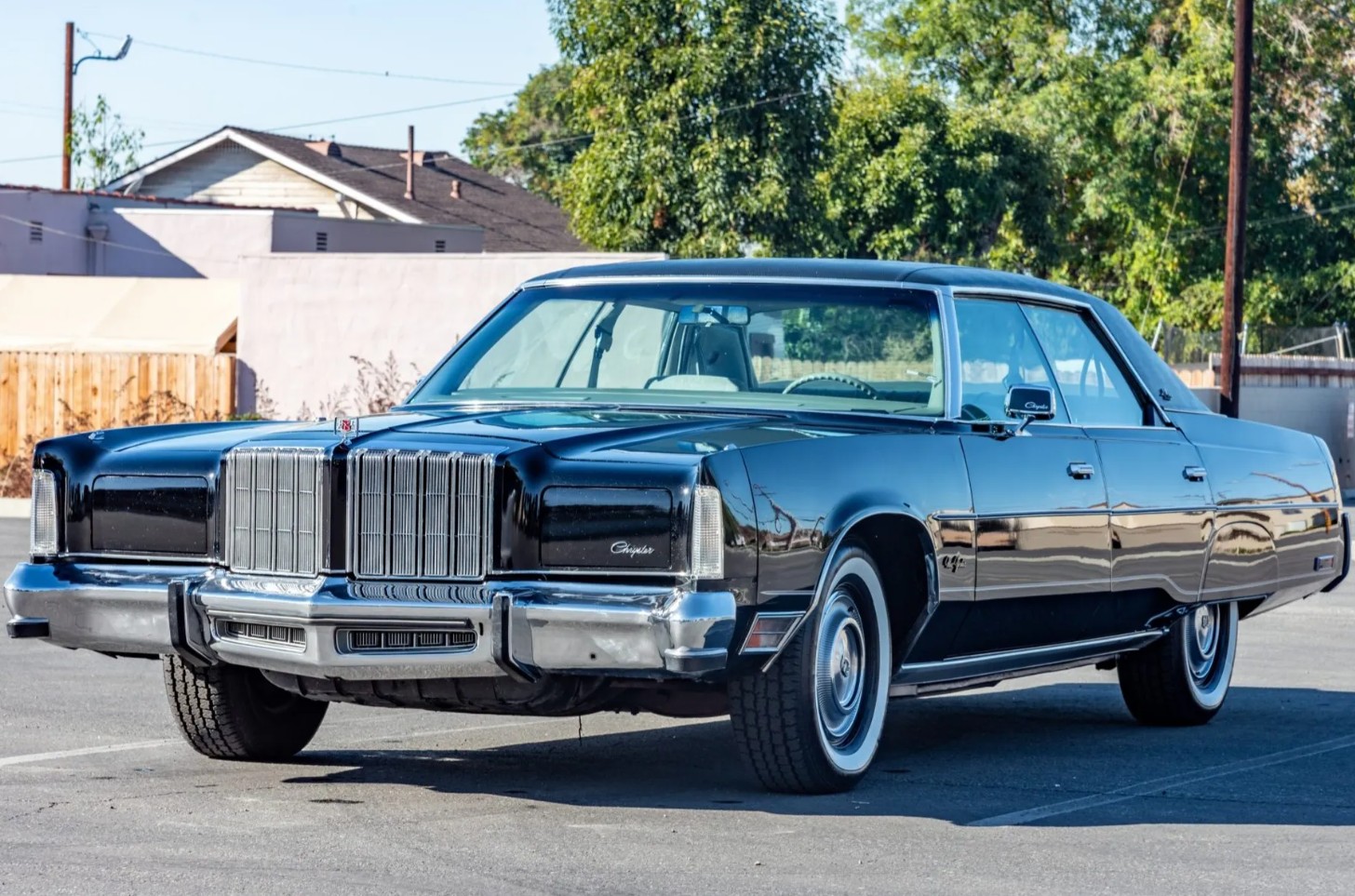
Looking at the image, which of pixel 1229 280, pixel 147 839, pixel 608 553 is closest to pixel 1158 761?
pixel 608 553

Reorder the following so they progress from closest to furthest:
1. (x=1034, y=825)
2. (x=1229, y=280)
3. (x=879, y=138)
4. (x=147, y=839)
→ (x=147, y=839)
(x=1034, y=825)
(x=1229, y=280)
(x=879, y=138)

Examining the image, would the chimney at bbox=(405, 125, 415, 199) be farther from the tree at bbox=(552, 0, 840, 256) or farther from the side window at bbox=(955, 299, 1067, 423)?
the side window at bbox=(955, 299, 1067, 423)

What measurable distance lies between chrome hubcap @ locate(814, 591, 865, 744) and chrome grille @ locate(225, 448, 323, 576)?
156 centimetres

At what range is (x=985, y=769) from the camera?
25.2 ft

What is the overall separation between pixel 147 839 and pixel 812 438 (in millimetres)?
2278

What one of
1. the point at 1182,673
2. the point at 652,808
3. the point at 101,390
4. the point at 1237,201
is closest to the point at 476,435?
the point at 652,808


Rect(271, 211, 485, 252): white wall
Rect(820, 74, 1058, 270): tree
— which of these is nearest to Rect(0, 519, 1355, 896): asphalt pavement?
Rect(271, 211, 485, 252): white wall

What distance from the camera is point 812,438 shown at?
6703 mm

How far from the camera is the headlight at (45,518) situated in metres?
6.91

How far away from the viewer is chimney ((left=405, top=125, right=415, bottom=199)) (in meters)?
56.9

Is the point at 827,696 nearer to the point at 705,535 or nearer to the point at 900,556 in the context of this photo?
the point at 900,556

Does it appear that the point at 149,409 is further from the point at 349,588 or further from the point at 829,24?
the point at 349,588

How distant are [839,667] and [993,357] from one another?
1.70 meters

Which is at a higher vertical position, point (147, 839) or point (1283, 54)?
point (1283, 54)
